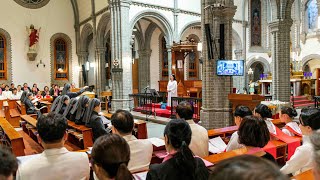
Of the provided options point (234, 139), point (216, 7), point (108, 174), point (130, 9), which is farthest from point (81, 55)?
point (108, 174)

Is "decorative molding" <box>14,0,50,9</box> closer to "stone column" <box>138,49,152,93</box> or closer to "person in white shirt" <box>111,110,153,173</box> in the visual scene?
"stone column" <box>138,49,152,93</box>

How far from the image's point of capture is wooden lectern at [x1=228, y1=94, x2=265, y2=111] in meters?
8.24

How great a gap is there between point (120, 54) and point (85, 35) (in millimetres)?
6970

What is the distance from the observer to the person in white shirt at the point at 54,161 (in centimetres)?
229

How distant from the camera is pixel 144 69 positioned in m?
20.7

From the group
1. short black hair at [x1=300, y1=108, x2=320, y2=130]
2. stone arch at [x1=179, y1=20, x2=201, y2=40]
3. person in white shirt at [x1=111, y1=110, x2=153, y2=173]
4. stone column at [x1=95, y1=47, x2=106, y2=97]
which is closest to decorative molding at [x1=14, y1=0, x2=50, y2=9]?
stone column at [x1=95, y1=47, x2=106, y2=97]

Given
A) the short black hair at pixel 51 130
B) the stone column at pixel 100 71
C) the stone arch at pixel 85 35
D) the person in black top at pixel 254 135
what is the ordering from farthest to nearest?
the stone arch at pixel 85 35 → the stone column at pixel 100 71 → the person in black top at pixel 254 135 → the short black hair at pixel 51 130

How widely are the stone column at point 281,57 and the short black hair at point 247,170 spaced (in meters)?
12.2

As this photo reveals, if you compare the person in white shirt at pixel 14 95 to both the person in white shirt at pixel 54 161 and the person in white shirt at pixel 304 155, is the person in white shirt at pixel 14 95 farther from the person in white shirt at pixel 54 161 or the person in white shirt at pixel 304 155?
the person in white shirt at pixel 304 155

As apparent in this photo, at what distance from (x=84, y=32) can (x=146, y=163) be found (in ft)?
61.5

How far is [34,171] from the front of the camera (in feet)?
7.50

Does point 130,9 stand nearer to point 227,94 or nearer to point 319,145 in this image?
point 227,94

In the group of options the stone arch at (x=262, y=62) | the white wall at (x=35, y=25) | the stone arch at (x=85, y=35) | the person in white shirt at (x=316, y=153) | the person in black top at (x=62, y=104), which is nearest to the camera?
the person in white shirt at (x=316, y=153)

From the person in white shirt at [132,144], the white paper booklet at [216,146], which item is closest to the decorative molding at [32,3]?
the white paper booklet at [216,146]
